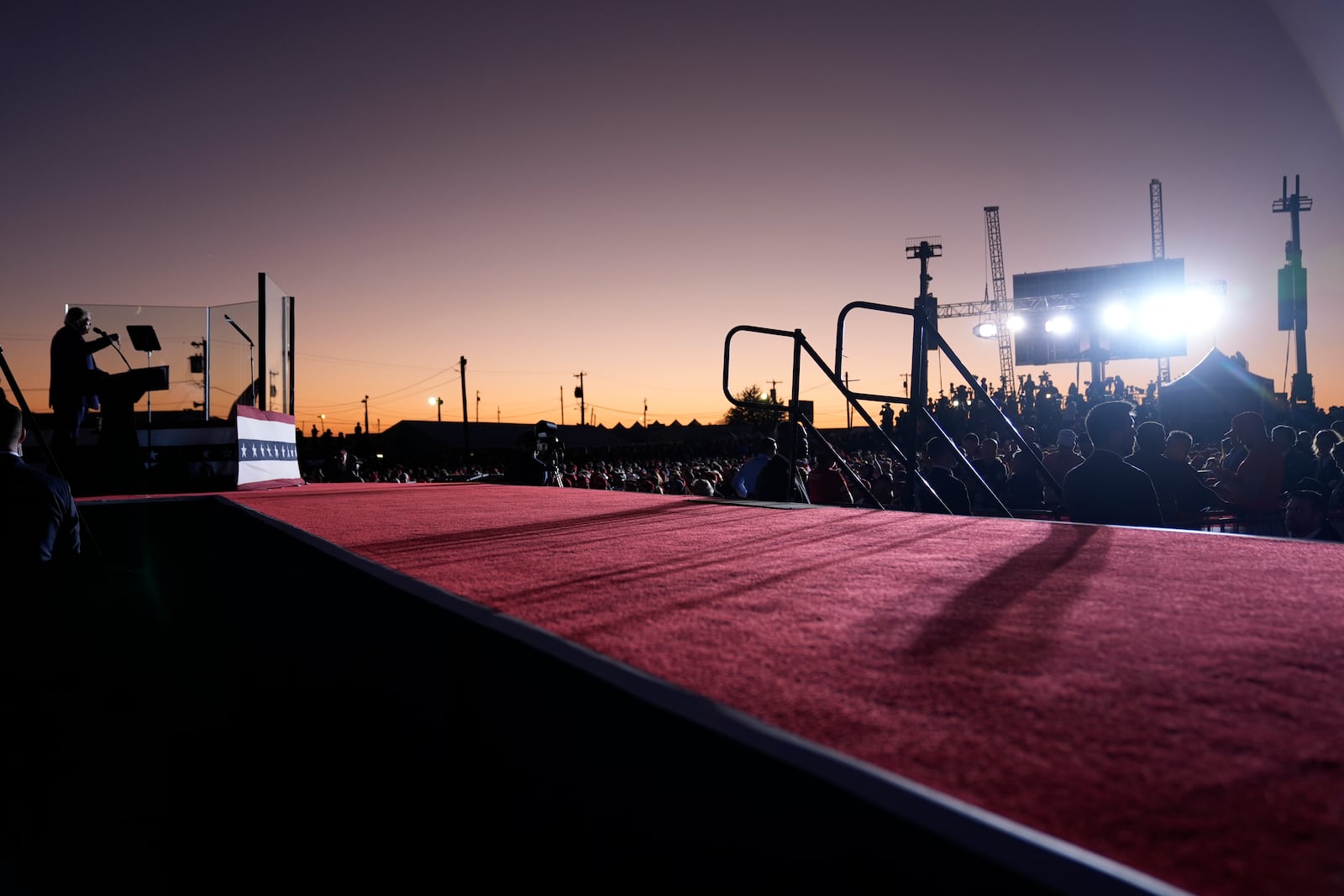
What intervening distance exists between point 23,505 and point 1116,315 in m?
41.4

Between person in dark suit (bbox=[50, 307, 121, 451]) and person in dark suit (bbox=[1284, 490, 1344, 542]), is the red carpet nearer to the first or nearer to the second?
person in dark suit (bbox=[1284, 490, 1344, 542])

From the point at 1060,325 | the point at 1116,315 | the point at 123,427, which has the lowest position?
the point at 123,427

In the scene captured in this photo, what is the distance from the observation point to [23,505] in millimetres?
3844

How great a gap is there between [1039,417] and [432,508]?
28.4 metres

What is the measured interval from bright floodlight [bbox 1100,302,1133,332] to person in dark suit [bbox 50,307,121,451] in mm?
39782

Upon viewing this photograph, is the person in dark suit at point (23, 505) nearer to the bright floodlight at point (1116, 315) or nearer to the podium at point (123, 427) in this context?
the podium at point (123, 427)

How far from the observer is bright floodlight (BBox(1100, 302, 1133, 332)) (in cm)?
3528

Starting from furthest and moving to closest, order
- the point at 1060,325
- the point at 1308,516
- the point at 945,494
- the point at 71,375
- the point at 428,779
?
1. the point at 1060,325
2. the point at 71,375
3. the point at 945,494
4. the point at 1308,516
5. the point at 428,779

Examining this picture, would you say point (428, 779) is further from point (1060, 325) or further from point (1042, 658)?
point (1060, 325)

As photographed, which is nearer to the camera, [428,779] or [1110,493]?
[428,779]

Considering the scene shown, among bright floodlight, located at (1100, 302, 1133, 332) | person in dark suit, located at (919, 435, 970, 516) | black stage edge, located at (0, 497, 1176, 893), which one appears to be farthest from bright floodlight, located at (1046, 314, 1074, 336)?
black stage edge, located at (0, 497, 1176, 893)

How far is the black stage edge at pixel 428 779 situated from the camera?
850 mm

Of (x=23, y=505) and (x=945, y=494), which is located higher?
(x=23, y=505)

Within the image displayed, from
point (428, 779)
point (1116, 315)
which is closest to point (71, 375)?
point (428, 779)
